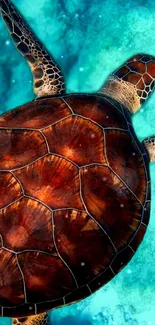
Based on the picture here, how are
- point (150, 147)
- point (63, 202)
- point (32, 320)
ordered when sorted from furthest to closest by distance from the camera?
point (150, 147)
point (32, 320)
point (63, 202)

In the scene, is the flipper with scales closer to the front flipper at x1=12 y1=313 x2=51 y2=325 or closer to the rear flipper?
the rear flipper

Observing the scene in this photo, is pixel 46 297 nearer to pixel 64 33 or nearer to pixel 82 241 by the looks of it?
pixel 82 241

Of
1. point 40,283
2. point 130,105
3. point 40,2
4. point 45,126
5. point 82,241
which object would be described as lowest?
point 40,283

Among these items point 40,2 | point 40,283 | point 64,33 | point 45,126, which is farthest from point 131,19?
point 40,283

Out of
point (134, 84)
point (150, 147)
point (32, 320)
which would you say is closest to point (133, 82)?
point (134, 84)

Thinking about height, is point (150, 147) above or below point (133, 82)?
below

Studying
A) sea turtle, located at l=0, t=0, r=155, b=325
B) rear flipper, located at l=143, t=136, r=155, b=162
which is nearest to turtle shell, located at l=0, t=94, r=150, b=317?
sea turtle, located at l=0, t=0, r=155, b=325

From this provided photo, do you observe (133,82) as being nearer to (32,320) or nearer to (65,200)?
(65,200)
